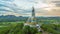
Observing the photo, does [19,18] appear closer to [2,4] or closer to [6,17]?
[6,17]

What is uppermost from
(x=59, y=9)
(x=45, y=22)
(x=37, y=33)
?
(x=59, y=9)

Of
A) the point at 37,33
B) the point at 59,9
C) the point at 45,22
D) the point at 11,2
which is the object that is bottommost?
the point at 37,33

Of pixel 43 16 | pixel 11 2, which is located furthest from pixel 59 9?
pixel 11 2

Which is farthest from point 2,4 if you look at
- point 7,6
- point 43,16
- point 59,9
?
point 59,9

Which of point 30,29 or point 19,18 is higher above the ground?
point 19,18

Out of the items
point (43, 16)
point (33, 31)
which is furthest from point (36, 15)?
point (33, 31)

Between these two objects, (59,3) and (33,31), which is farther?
(59,3)

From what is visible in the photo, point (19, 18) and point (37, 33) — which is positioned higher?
point (19, 18)

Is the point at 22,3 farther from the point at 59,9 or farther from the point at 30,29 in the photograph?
the point at 59,9
